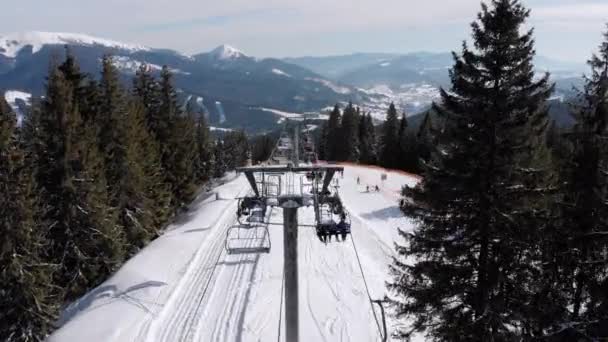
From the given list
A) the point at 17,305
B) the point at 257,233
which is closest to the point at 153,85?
the point at 257,233

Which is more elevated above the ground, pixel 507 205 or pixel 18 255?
pixel 507 205

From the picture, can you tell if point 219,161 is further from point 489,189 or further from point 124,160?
point 489,189

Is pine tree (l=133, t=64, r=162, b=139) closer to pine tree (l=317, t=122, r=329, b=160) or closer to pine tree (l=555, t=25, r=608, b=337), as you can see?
pine tree (l=555, t=25, r=608, b=337)

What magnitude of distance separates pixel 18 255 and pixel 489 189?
18.5 m

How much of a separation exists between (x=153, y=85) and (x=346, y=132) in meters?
41.6

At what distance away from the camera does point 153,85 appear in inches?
1640

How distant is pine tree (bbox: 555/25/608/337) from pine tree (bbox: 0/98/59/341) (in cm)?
2021

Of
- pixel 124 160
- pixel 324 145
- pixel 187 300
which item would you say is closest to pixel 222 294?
pixel 187 300

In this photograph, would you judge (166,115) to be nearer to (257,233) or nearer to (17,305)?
(257,233)

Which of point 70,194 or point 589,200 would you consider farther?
point 70,194

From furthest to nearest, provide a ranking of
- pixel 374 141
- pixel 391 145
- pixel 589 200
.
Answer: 1. pixel 374 141
2. pixel 391 145
3. pixel 589 200

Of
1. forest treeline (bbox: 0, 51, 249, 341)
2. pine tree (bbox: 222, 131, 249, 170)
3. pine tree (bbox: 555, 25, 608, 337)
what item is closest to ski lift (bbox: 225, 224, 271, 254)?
forest treeline (bbox: 0, 51, 249, 341)

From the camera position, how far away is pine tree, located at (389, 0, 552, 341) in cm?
1248

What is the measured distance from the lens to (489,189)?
1280 centimetres
